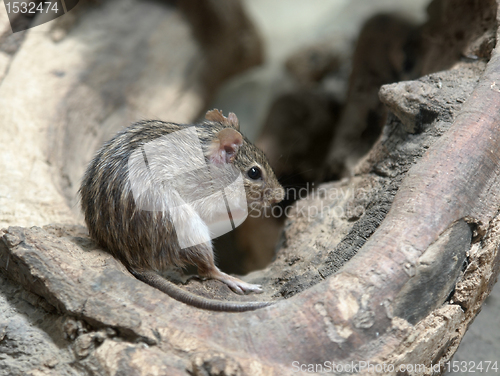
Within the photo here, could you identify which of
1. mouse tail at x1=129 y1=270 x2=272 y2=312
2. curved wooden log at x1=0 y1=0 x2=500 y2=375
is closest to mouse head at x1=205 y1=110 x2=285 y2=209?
mouse tail at x1=129 y1=270 x2=272 y2=312

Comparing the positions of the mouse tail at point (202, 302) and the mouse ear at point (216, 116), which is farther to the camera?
the mouse ear at point (216, 116)

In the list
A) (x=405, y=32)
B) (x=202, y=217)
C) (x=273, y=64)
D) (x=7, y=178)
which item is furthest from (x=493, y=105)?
(x=273, y=64)

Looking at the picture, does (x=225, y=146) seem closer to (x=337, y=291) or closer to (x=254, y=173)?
(x=254, y=173)

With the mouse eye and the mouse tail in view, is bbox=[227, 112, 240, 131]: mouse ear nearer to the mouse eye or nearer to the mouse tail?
the mouse eye

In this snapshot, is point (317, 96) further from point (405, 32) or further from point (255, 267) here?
point (255, 267)

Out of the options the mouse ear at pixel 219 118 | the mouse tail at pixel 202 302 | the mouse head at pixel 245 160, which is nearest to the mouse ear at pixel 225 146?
the mouse head at pixel 245 160

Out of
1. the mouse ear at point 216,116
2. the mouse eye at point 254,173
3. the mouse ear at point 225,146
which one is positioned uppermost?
the mouse ear at point 216,116

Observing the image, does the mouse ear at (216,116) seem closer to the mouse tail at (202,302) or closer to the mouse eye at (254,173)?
the mouse eye at (254,173)
